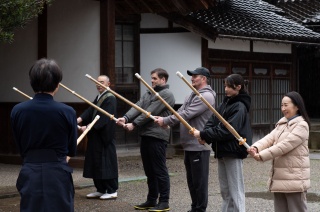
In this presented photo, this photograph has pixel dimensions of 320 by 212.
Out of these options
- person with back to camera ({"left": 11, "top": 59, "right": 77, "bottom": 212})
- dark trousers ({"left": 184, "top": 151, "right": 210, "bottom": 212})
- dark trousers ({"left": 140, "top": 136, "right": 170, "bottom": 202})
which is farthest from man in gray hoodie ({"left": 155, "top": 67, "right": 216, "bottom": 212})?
person with back to camera ({"left": 11, "top": 59, "right": 77, "bottom": 212})

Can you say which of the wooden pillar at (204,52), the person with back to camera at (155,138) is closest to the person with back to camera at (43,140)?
the person with back to camera at (155,138)

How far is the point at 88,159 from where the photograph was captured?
9.40m

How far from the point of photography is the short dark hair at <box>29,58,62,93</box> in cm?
490

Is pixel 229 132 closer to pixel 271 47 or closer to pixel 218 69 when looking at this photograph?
pixel 218 69

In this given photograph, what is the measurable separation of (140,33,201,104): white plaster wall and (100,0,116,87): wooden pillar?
125 inches

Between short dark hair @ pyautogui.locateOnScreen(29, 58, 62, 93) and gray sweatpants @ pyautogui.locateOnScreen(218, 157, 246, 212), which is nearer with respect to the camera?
short dark hair @ pyautogui.locateOnScreen(29, 58, 62, 93)

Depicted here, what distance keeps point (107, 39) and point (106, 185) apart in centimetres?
324

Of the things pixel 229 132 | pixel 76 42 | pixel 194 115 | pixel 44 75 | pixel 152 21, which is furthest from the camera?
pixel 152 21

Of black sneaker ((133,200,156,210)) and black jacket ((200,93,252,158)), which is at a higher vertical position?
black jacket ((200,93,252,158))

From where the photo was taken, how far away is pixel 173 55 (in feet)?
48.7

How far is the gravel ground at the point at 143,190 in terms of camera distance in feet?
29.2

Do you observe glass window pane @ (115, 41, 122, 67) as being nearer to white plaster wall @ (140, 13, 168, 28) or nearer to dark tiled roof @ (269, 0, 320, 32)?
white plaster wall @ (140, 13, 168, 28)

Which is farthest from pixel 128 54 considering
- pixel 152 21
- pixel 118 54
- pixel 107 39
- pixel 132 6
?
pixel 107 39

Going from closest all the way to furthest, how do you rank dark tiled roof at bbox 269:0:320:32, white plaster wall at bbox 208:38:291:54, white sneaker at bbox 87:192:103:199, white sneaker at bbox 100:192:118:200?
white sneaker at bbox 100:192:118:200 < white sneaker at bbox 87:192:103:199 < white plaster wall at bbox 208:38:291:54 < dark tiled roof at bbox 269:0:320:32
